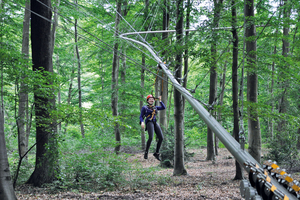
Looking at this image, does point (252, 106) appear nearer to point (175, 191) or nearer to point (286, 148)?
point (286, 148)

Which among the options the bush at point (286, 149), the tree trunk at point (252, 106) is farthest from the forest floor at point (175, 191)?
the bush at point (286, 149)

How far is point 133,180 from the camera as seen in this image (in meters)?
7.91

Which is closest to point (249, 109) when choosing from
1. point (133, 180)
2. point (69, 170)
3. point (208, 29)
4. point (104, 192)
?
point (208, 29)

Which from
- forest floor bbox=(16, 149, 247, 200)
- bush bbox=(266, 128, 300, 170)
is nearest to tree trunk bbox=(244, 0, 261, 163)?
forest floor bbox=(16, 149, 247, 200)

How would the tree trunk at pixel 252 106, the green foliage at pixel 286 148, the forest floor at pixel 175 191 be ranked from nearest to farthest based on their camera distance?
the forest floor at pixel 175 191 < the tree trunk at pixel 252 106 < the green foliage at pixel 286 148

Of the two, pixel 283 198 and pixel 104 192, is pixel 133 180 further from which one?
pixel 283 198

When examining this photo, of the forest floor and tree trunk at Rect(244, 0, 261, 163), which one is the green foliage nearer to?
tree trunk at Rect(244, 0, 261, 163)

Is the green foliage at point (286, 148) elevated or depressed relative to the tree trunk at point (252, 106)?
depressed

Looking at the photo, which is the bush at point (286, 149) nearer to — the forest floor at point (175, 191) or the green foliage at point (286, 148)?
the green foliage at point (286, 148)

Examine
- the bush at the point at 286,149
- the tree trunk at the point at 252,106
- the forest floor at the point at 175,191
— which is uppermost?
the tree trunk at the point at 252,106

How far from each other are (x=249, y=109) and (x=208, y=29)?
2767 mm

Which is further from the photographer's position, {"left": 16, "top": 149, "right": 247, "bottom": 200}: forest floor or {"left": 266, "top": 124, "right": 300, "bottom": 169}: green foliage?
{"left": 266, "top": 124, "right": 300, "bottom": 169}: green foliage

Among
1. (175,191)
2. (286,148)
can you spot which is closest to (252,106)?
(286,148)

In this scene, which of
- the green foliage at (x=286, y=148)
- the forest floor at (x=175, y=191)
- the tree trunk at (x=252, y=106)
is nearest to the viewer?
the forest floor at (x=175, y=191)
